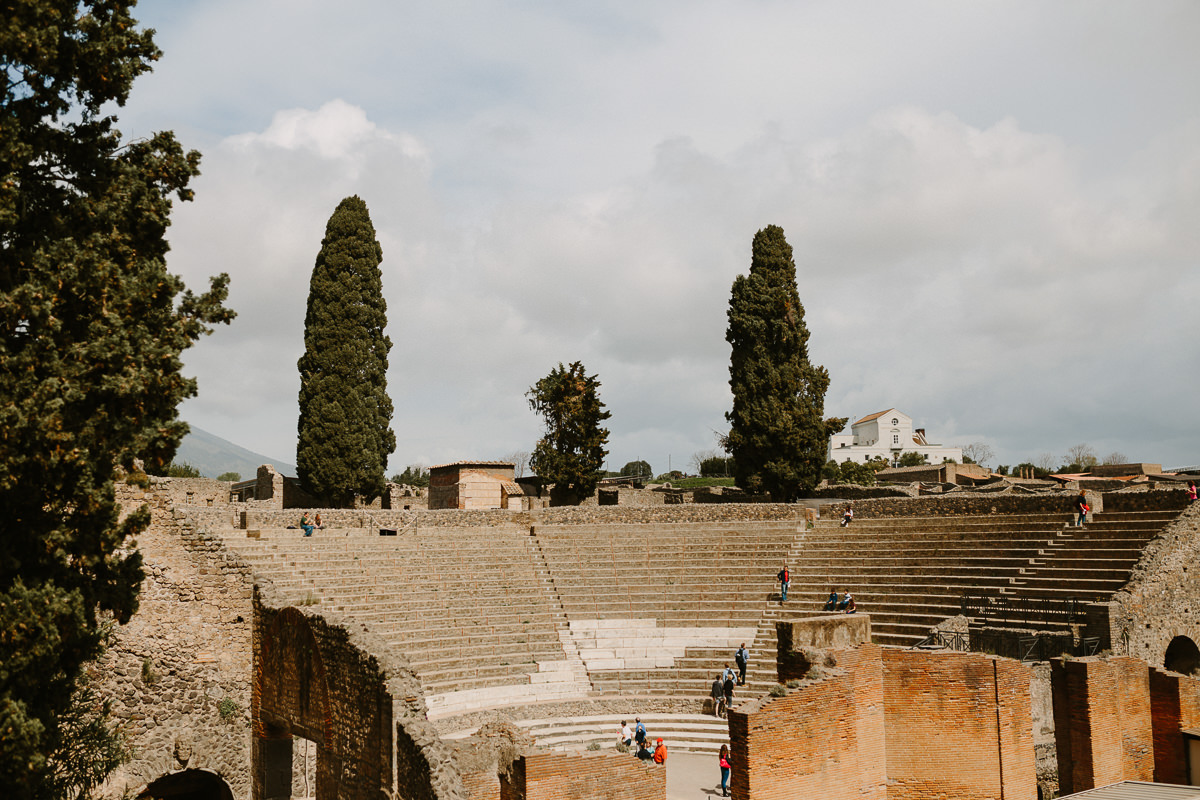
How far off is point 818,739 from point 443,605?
11.5 meters

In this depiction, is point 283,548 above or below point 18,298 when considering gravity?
below

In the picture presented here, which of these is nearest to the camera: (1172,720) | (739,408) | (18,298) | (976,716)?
(18,298)

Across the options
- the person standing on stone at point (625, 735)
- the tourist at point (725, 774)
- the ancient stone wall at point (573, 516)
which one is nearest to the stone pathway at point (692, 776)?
the tourist at point (725, 774)

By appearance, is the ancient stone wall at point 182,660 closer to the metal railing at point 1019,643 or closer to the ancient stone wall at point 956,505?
the metal railing at point 1019,643

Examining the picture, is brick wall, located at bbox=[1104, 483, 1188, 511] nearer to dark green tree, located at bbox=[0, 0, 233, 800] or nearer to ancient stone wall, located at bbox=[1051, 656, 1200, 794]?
ancient stone wall, located at bbox=[1051, 656, 1200, 794]

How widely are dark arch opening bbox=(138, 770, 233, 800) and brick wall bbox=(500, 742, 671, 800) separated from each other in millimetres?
5973

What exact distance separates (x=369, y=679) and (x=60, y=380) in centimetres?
614

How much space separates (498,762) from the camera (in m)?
11.5

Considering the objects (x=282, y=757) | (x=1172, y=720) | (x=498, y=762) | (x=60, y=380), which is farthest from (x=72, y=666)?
(x=1172, y=720)

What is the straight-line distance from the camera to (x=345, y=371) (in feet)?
93.1

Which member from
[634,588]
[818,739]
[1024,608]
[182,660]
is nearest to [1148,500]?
[1024,608]

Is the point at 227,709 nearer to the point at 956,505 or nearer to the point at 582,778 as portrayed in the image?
the point at 582,778

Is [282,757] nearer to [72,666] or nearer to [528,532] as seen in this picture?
[72,666]

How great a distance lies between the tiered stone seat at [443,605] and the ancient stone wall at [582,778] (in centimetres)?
585
